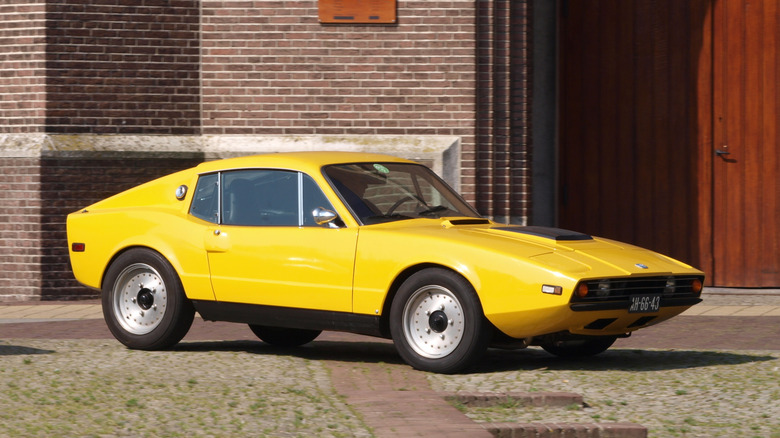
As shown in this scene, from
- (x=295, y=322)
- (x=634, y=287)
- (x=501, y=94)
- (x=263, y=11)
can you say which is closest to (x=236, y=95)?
(x=263, y=11)

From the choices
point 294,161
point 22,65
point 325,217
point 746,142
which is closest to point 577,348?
point 325,217

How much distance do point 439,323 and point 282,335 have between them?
2074 mm

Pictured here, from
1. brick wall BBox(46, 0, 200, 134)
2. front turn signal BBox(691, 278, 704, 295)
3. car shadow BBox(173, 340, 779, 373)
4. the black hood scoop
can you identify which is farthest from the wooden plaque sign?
front turn signal BBox(691, 278, 704, 295)

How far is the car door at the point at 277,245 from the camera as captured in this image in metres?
8.24

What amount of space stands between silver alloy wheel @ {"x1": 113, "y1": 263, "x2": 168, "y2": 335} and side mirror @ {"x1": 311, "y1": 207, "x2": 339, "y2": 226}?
4.44 ft

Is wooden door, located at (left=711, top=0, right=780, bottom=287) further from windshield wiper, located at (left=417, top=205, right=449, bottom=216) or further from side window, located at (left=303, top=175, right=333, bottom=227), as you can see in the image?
side window, located at (left=303, top=175, right=333, bottom=227)

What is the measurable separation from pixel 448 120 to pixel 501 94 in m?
0.68

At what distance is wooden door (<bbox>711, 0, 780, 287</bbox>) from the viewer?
13664mm

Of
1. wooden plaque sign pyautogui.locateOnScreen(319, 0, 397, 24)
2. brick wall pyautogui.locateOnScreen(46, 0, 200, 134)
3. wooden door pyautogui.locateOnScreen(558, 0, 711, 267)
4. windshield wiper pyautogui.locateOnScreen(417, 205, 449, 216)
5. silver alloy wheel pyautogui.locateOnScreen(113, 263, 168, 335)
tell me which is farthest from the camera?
wooden door pyautogui.locateOnScreen(558, 0, 711, 267)

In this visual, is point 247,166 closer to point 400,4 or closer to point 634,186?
point 400,4

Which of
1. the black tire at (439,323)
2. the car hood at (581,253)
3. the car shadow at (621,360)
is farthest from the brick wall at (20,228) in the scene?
the black tire at (439,323)

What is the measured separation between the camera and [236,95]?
13.8 m

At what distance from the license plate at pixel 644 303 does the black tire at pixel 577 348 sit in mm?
799

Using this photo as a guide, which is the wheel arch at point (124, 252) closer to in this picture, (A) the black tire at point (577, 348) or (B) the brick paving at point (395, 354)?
(B) the brick paving at point (395, 354)
